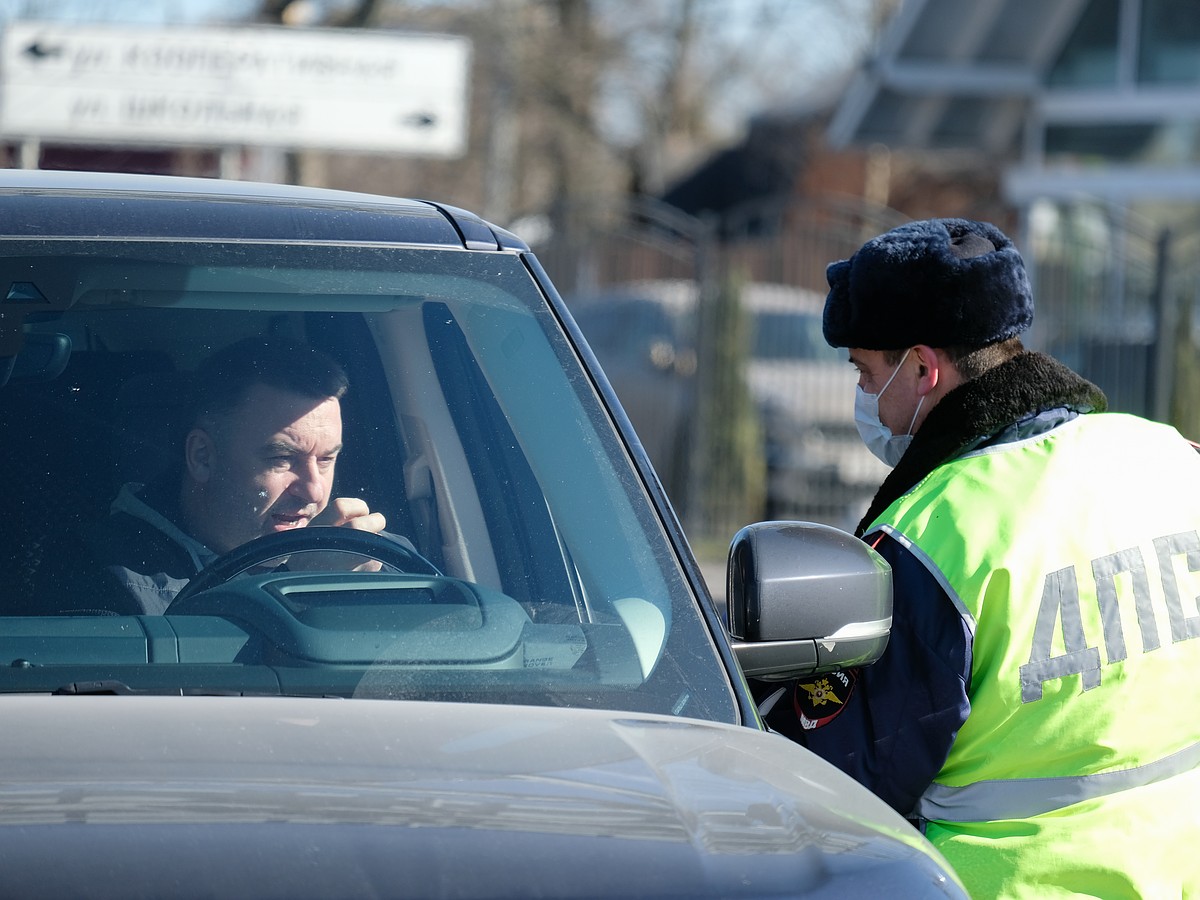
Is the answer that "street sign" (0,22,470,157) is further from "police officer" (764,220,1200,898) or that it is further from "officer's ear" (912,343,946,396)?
"police officer" (764,220,1200,898)

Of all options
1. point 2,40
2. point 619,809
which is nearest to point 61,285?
point 619,809

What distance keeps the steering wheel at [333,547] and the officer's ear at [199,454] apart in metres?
0.11

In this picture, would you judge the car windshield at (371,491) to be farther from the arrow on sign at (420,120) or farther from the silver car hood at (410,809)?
the arrow on sign at (420,120)

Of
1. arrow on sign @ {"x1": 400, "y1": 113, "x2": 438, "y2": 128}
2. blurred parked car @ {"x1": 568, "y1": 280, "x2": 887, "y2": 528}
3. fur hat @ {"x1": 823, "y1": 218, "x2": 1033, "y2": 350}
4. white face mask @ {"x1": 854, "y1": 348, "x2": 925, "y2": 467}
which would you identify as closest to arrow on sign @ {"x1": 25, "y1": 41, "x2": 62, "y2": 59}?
arrow on sign @ {"x1": 400, "y1": 113, "x2": 438, "y2": 128}

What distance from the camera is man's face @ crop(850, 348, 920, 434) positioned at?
2.71 metres

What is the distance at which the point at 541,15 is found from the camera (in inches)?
1045

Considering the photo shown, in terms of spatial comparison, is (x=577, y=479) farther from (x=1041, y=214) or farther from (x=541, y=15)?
(x=541, y=15)

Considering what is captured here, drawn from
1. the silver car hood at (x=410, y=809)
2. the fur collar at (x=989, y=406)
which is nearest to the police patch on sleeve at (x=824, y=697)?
the fur collar at (x=989, y=406)

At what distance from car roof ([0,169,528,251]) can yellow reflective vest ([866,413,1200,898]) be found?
0.79 meters

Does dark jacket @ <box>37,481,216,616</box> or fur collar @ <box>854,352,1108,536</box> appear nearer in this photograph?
dark jacket @ <box>37,481,216,616</box>

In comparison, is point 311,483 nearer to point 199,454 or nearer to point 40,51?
point 199,454

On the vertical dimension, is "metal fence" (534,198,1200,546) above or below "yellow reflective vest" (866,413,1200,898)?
below

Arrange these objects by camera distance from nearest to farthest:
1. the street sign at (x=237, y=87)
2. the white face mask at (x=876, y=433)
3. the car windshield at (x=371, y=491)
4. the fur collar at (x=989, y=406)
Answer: the car windshield at (x=371, y=491)
the fur collar at (x=989, y=406)
the white face mask at (x=876, y=433)
the street sign at (x=237, y=87)

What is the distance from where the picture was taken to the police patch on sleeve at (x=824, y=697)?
2432 millimetres
